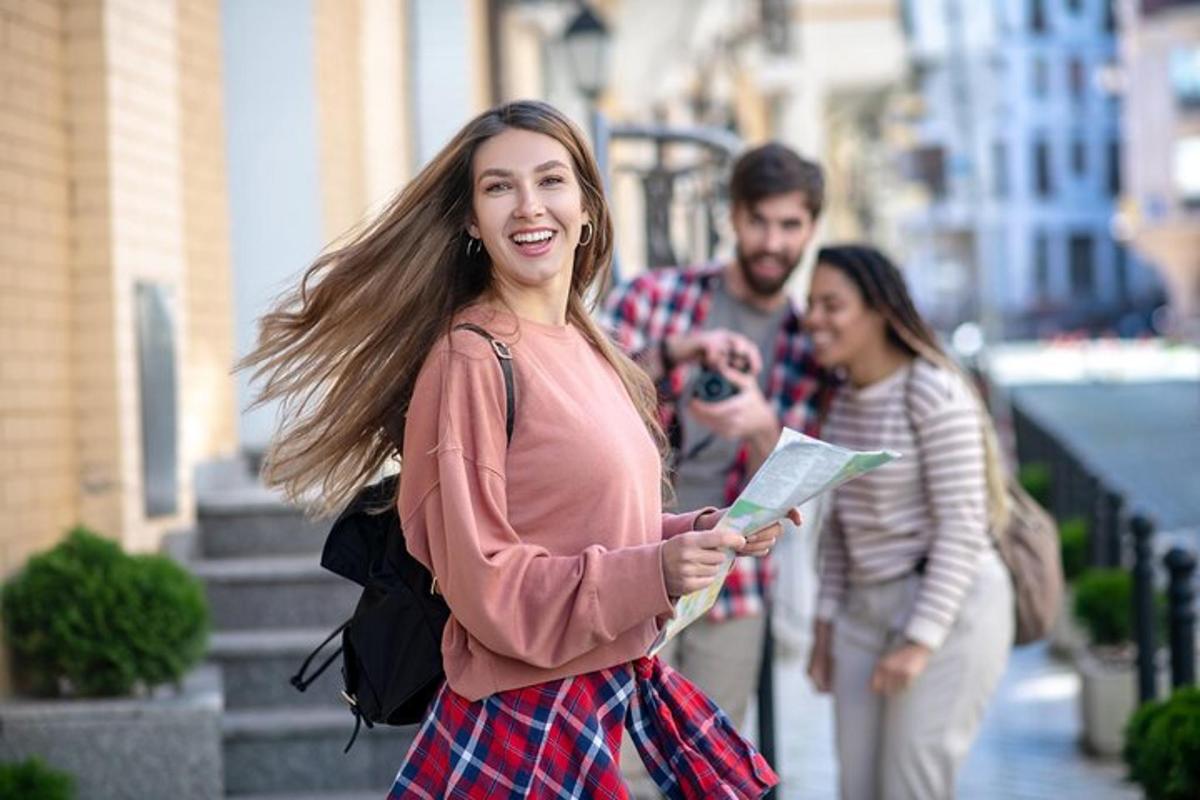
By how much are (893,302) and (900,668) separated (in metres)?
0.90

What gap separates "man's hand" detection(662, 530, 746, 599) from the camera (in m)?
2.51

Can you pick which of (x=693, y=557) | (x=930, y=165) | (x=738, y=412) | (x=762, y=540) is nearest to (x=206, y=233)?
(x=738, y=412)

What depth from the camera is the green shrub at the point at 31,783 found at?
185 inches

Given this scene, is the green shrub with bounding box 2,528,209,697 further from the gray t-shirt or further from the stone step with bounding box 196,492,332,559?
the gray t-shirt

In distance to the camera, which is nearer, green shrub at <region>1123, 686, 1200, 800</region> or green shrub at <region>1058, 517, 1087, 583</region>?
green shrub at <region>1123, 686, 1200, 800</region>

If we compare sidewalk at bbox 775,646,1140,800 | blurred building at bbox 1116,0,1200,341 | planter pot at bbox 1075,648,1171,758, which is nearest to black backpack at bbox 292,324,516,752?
sidewalk at bbox 775,646,1140,800

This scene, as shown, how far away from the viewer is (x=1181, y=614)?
249 inches

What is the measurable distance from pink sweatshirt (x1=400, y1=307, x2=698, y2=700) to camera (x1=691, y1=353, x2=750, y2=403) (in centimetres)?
133

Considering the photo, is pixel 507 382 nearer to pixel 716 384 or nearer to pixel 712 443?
pixel 716 384

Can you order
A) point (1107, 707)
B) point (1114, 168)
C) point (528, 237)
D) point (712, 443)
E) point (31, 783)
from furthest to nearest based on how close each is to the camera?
point (1114, 168), point (1107, 707), point (31, 783), point (712, 443), point (528, 237)

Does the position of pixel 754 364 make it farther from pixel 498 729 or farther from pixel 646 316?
pixel 498 729

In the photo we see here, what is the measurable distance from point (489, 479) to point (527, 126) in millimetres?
574

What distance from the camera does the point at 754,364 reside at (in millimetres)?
4168

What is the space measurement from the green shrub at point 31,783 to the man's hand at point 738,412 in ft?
6.87
